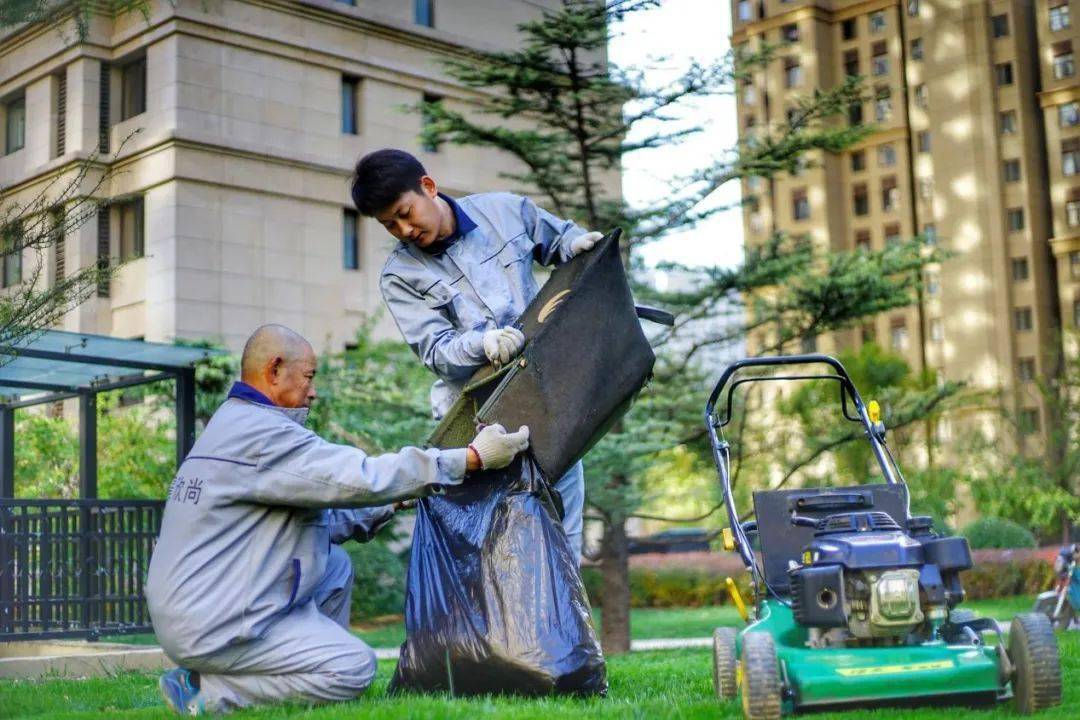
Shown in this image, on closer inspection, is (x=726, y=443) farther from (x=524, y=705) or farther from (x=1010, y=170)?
(x=1010, y=170)

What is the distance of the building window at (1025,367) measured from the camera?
33250mm

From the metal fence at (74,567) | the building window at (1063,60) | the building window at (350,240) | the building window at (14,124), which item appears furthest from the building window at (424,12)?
the metal fence at (74,567)

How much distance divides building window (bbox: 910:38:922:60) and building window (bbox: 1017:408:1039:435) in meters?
11.3

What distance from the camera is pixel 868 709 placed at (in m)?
3.69

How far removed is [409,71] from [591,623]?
21.0 metres

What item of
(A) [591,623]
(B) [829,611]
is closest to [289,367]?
(A) [591,623]

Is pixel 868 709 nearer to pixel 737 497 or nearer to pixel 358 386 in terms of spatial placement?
pixel 358 386

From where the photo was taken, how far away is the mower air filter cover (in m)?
4.34

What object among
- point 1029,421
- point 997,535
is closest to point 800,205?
point 1029,421

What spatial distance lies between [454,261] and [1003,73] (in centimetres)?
3012

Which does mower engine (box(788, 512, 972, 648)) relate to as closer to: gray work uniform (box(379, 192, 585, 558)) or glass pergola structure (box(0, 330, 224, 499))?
gray work uniform (box(379, 192, 585, 558))

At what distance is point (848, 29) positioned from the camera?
4081 cm

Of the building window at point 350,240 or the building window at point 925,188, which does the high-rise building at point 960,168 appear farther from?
the building window at point 350,240

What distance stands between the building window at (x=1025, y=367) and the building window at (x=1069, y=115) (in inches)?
288
